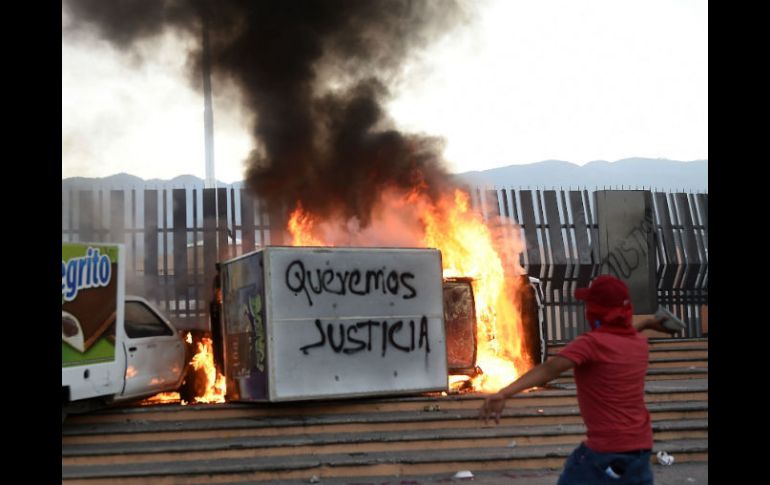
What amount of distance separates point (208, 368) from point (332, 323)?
2.31 meters

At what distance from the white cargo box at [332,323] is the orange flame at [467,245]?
1433 mm

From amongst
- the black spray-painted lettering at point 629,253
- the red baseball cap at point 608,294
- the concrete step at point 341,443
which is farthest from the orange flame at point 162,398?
the black spray-painted lettering at point 629,253

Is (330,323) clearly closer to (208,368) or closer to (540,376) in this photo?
(208,368)

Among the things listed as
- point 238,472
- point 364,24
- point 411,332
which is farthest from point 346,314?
point 364,24

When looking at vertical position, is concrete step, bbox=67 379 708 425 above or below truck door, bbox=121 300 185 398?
below

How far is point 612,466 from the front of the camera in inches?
154

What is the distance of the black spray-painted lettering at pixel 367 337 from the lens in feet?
30.5

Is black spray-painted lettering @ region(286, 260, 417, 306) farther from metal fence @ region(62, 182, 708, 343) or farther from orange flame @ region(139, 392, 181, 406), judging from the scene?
metal fence @ region(62, 182, 708, 343)

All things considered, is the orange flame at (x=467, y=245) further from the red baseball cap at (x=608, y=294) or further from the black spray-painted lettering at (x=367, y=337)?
the red baseball cap at (x=608, y=294)

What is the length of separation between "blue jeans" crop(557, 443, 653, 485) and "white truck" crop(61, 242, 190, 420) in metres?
5.60

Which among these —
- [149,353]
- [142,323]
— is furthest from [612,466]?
[142,323]

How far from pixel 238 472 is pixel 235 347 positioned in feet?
7.27

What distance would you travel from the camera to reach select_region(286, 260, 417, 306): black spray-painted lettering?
30.2 ft

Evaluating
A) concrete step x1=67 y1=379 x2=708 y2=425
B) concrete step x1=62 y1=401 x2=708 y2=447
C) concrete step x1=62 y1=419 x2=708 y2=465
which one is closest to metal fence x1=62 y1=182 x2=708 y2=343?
concrete step x1=67 y1=379 x2=708 y2=425
